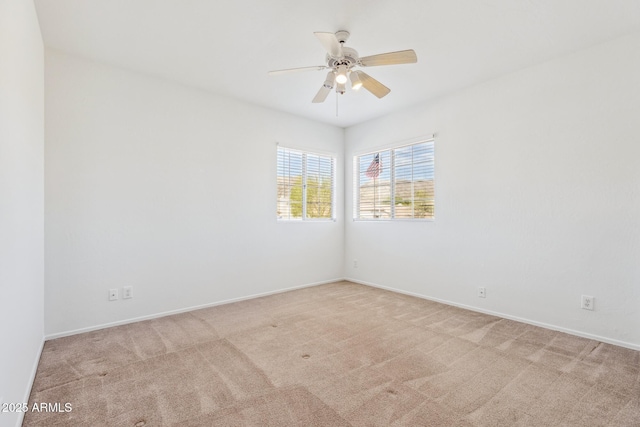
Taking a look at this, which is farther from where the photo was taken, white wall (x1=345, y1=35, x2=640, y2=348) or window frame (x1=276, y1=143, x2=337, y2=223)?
window frame (x1=276, y1=143, x2=337, y2=223)

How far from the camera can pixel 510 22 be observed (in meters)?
2.34

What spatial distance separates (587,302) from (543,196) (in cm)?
105

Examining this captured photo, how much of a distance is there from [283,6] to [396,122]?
103 inches

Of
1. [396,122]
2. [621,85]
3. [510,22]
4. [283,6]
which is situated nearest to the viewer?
[283,6]

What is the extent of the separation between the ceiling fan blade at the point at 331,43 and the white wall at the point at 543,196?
6.89 feet

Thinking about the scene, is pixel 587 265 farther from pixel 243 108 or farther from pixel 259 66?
pixel 243 108

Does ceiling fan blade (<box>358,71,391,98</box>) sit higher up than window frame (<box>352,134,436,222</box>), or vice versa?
ceiling fan blade (<box>358,71,391,98</box>)

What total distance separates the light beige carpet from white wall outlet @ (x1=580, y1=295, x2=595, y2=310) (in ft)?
1.01

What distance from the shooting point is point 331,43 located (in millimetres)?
2146

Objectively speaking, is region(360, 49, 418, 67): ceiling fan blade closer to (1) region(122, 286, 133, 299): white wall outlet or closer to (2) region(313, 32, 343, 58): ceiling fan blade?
(2) region(313, 32, 343, 58): ceiling fan blade

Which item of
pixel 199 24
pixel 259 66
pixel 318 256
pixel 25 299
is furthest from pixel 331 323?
pixel 199 24

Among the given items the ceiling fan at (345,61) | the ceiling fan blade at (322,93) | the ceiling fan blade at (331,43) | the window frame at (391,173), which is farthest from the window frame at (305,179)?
the ceiling fan blade at (331,43)

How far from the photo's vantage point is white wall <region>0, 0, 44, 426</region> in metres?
1.40

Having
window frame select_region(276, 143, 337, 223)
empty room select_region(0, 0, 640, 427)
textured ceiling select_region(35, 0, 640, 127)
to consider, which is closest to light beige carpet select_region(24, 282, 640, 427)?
empty room select_region(0, 0, 640, 427)
